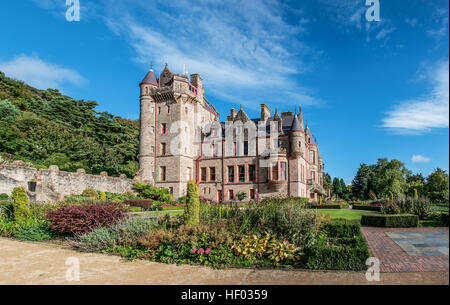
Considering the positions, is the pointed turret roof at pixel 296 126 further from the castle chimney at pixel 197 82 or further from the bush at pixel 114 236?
the bush at pixel 114 236

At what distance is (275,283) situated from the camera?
6.04 metres

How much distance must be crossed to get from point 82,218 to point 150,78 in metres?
26.8

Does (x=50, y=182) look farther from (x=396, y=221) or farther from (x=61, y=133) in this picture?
(x=396, y=221)

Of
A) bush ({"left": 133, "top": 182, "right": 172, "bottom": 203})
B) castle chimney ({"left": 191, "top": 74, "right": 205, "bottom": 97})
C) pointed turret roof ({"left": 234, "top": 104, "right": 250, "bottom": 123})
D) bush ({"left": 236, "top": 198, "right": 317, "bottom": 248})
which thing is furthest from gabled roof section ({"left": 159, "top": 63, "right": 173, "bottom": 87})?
bush ({"left": 236, "top": 198, "right": 317, "bottom": 248})

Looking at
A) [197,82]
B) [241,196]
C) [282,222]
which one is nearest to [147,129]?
[197,82]

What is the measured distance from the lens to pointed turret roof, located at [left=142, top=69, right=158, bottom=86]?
34.8 meters

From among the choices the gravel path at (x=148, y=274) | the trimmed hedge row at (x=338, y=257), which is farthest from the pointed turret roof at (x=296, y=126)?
the gravel path at (x=148, y=274)

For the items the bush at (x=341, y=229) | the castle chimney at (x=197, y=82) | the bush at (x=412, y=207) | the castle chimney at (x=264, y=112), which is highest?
the castle chimney at (x=197, y=82)

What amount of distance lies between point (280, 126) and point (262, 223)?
24.6 meters

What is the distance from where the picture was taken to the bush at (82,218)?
1089 cm

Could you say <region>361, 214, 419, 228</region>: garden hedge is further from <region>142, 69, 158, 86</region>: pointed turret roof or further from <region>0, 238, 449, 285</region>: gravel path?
<region>142, 69, 158, 86</region>: pointed turret roof

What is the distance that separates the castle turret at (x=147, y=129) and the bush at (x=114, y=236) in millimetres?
23077
